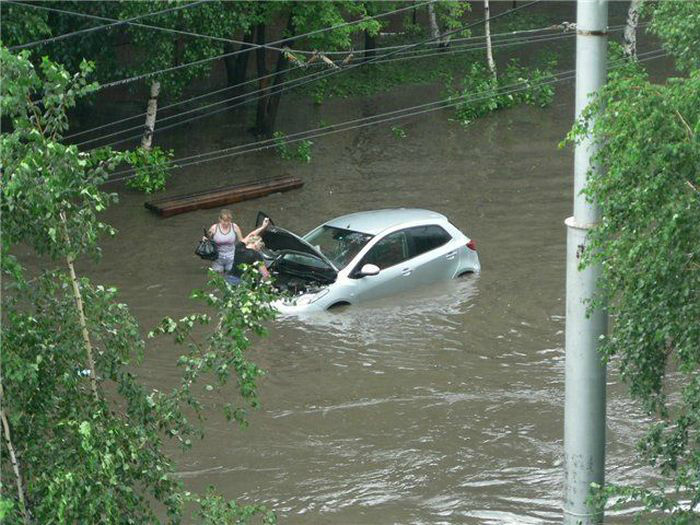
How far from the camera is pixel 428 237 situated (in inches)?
682

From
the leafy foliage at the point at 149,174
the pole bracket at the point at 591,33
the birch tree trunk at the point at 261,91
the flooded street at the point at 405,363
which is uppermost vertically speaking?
A: the birch tree trunk at the point at 261,91

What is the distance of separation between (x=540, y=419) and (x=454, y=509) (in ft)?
7.46

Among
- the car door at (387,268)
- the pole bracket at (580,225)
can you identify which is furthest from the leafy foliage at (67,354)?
the car door at (387,268)

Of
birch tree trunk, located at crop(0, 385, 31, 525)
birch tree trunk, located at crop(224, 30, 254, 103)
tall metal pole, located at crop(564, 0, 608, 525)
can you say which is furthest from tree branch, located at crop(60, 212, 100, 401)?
birch tree trunk, located at crop(224, 30, 254, 103)

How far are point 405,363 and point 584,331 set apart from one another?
6.29 m

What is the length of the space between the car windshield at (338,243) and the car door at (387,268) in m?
0.22

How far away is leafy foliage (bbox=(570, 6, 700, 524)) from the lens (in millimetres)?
6969

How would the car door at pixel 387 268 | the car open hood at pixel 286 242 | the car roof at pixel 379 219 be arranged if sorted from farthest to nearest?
1. the car roof at pixel 379 219
2. the car door at pixel 387 268
3. the car open hood at pixel 286 242

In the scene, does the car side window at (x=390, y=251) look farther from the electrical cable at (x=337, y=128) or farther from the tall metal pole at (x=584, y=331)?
the tall metal pole at (x=584, y=331)

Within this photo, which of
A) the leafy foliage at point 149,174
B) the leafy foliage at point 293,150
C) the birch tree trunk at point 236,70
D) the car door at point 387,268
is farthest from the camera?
the birch tree trunk at point 236,70

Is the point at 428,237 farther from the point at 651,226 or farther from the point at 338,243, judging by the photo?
the point at 651,226

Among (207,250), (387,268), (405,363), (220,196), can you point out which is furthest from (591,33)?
(220,196)

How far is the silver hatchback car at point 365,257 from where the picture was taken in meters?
15.9

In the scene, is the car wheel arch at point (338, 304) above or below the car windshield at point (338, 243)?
below
